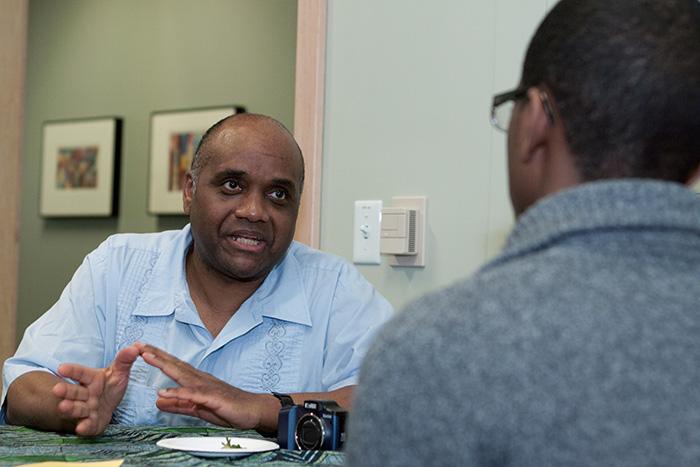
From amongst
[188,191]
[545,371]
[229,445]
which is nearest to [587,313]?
[545,371]

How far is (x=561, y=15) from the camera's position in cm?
82

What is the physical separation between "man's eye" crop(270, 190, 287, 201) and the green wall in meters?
1.82

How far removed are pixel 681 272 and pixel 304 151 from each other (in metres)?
1.79

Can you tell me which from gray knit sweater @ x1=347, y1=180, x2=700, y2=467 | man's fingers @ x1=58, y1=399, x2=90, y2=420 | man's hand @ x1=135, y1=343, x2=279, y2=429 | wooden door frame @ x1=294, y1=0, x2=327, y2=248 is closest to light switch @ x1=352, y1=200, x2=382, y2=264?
wooden door frame @ x1=294, y1=0, x2=327, y2=248

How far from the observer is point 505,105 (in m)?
0.95

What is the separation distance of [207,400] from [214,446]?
0.76 feet

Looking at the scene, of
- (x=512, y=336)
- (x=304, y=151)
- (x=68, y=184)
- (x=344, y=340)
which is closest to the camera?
(x=512, y=336)

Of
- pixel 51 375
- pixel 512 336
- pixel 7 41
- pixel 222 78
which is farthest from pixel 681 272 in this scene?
pixel 222 78

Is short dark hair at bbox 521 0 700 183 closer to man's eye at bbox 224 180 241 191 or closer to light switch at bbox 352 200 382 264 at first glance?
man's eye at bbox 224 180 241 191

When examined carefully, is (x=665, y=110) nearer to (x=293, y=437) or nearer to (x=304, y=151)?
(x=293, y=437)

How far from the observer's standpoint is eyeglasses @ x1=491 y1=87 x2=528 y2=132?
86 centimetres

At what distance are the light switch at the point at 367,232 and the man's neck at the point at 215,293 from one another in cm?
34

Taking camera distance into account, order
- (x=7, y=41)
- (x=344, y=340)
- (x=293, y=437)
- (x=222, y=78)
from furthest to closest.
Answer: (x=222, y=78) < (x=7, y=41) < (x=344, y=340) < (x=293, y=437)

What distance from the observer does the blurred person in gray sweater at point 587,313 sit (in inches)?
25.5
